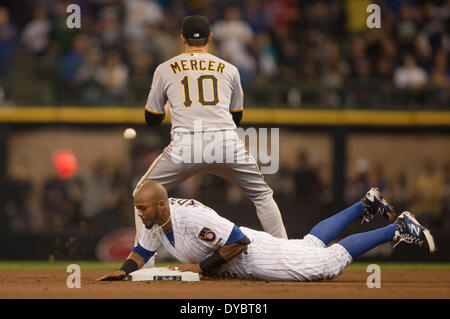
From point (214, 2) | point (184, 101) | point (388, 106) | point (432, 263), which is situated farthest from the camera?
point (214, 2)

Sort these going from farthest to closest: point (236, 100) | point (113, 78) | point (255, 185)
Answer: point (113, 78), point (236, 100), point (255, 185)

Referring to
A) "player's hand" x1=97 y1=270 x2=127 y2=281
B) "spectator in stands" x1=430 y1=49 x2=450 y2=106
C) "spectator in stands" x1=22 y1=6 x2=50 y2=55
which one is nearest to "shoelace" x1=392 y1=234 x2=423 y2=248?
"player's hand" x1=97 y1=270 x2=127 y2=281

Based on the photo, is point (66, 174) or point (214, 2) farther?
point (214, 2)

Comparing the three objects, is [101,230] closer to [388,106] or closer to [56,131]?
[56,131]

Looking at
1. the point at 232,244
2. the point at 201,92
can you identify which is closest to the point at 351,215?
the point at 232,244

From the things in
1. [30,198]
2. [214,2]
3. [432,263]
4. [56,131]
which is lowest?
[432,263]

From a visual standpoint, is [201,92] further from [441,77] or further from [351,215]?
[441,77]

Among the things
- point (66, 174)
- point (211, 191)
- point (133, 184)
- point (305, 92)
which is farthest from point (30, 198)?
point (305, 92)
